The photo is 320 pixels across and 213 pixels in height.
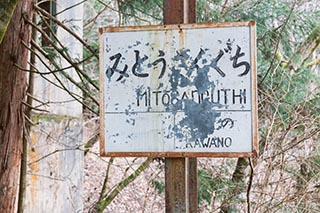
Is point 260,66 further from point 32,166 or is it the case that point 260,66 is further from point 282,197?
point 32,166

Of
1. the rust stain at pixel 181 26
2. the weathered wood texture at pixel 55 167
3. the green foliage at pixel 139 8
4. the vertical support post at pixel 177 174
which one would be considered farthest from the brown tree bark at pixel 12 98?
the weathered wood texture at pixel 55 167

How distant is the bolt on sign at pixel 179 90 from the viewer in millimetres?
2027

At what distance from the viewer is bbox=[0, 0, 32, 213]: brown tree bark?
101 inches

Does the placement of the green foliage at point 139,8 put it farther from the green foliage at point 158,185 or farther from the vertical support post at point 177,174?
the vertical support post at point 177,174

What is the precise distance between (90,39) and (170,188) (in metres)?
5.20

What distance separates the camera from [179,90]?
2.08 meters

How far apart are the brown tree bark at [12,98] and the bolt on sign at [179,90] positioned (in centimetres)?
66

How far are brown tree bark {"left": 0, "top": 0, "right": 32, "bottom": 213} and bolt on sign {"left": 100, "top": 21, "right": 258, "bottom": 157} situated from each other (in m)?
0.66

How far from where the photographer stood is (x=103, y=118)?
2146mm

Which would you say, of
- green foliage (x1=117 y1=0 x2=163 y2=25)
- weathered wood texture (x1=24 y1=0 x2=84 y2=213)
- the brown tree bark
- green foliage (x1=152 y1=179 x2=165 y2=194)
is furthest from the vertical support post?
green foliage (x1=152 y1=179 x2=165 y2=194)

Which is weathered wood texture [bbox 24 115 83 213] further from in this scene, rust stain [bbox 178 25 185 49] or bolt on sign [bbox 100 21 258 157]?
rust stain [bbox 178 25 185 49]

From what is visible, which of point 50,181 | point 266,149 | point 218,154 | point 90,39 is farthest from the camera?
point 90,39

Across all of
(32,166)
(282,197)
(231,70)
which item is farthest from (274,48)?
(231,70)

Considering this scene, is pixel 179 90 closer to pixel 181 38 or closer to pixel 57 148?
pixel 181 38
